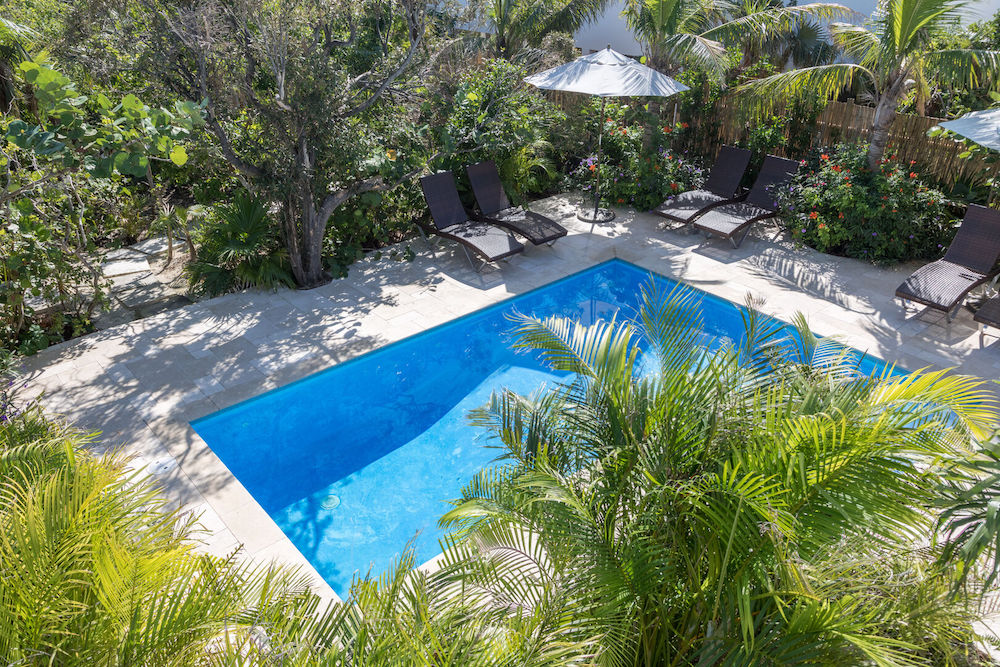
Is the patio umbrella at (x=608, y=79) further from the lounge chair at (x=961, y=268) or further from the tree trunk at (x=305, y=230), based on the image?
the lounge chair at (x=961, y=268)

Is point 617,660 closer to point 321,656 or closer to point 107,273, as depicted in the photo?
point 321,656

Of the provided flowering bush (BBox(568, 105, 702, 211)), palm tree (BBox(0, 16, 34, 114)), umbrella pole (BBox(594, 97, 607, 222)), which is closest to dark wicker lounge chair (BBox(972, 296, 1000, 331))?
flowering bush (BBox(568, 105, 702, 211))

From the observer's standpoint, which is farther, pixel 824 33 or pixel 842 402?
pixel 824 33

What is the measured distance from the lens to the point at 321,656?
250 centimetres

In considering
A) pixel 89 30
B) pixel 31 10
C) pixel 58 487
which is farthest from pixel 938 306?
pixel 31 10

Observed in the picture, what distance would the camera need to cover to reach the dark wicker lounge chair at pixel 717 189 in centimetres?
1076

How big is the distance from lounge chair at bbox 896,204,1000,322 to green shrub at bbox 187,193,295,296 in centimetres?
788

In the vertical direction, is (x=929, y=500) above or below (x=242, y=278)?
above

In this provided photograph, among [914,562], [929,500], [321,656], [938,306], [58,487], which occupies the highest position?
[58,487]

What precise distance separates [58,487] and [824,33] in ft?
78.7

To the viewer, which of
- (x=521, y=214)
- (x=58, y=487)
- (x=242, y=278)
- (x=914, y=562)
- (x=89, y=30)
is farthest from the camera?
(x=521, y=214)

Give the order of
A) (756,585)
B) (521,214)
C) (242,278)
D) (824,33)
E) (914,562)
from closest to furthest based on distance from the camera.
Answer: (756,585) < (914,562) < (242,278) < (521,214) < (824,33)

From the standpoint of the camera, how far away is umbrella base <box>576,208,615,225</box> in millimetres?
11466

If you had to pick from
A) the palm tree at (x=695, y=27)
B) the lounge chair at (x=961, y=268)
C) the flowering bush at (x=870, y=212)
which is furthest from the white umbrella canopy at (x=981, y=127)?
the palm tree at (x=695, y=27)
